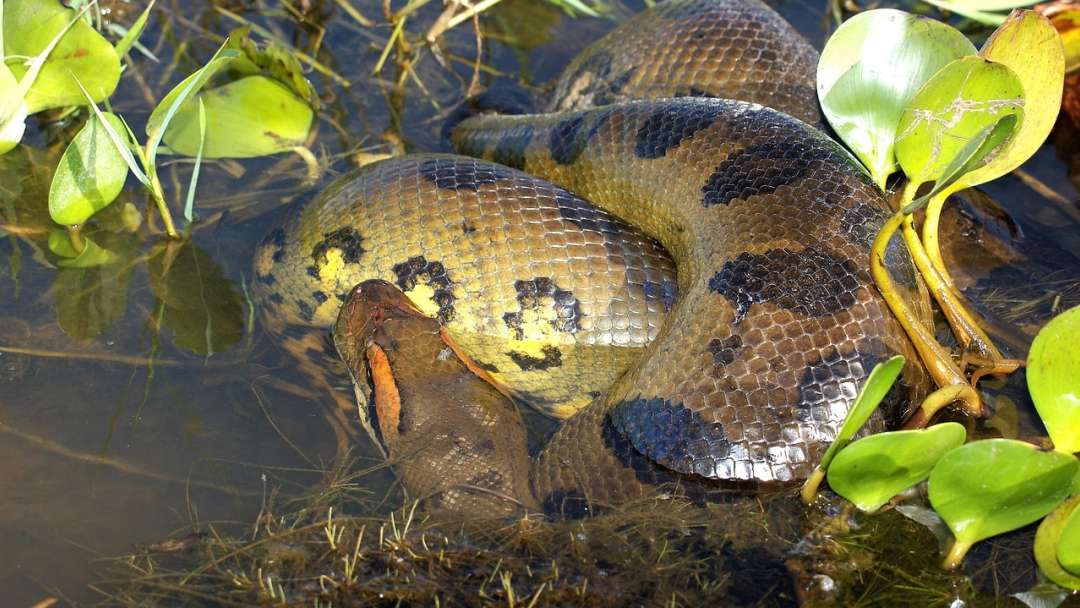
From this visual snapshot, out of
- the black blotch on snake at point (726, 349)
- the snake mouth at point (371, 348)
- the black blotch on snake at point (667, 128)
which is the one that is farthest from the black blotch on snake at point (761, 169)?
the snake mouth at point (371, 348)

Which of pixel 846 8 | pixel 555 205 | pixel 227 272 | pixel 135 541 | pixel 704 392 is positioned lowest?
pixel 135 541

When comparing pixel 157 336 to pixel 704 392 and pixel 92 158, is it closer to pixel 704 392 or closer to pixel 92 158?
pixel 92 158

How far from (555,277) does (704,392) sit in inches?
34.9

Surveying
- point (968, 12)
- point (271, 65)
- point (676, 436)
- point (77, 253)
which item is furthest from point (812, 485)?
point (271, 65)

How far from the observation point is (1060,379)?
136 inches

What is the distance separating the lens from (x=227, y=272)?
197 inches

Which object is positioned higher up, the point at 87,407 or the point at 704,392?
the point at 704,392

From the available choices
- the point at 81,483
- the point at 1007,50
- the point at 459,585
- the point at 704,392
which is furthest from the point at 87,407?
the point at 1007,50

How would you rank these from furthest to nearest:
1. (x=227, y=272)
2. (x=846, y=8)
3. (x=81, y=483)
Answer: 1. (x=846, y=8)
2. (x=227, y=272)
3. (x=81, y=483)

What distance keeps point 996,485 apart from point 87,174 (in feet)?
12.7

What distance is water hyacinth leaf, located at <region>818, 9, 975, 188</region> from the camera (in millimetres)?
4109

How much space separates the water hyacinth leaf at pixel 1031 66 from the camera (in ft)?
12.7

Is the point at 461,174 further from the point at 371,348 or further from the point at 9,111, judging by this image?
the point at 9,111

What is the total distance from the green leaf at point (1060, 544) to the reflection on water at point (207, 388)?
0.16 metres
